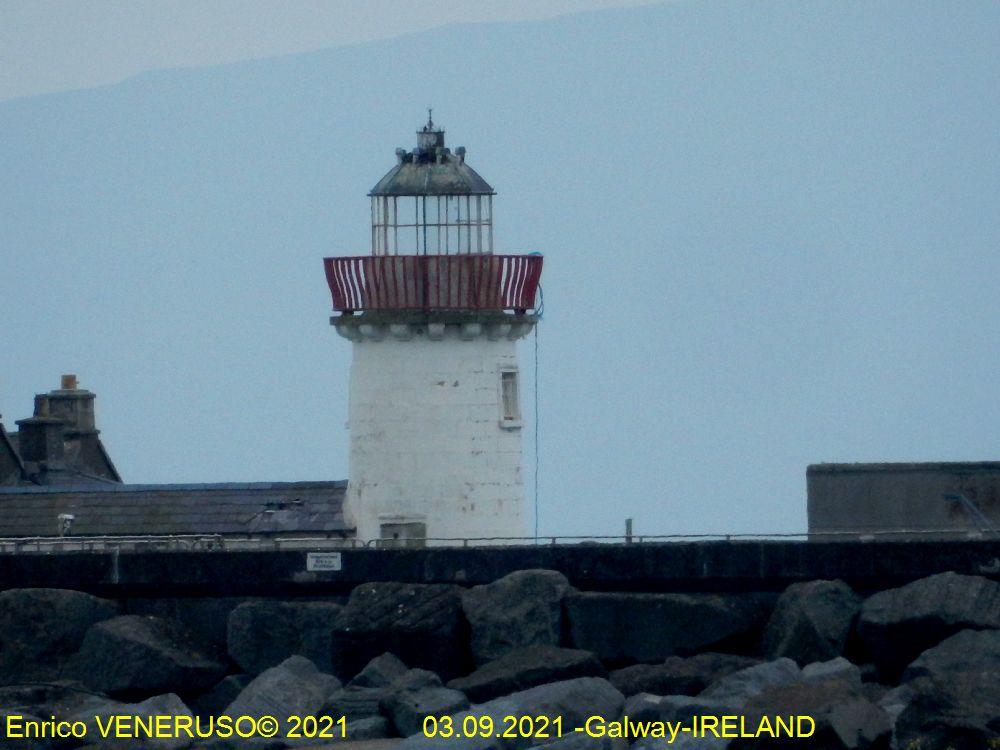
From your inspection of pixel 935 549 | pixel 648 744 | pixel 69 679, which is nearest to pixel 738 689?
pixel 648 744

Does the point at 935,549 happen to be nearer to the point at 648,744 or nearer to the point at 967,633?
the point at 967,633

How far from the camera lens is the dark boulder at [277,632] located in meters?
15.6

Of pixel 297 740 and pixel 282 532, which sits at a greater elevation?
pixel 282 532

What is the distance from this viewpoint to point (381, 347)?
2153cm

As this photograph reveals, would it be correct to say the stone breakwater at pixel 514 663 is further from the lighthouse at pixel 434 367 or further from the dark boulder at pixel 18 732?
the lighthouse at pixel 434 367

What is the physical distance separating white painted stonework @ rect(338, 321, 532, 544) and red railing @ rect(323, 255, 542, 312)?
0.23 meters

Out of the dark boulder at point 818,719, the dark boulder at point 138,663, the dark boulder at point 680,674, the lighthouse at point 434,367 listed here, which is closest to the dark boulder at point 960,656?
the dark boulder at point 818,719

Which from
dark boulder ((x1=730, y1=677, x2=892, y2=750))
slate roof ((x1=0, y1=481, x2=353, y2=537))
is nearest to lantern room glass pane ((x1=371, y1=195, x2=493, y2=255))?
slate roof ((x1=0, y1=481, x2=353, y2=537))

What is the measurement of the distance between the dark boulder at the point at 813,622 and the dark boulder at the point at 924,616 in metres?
0.15

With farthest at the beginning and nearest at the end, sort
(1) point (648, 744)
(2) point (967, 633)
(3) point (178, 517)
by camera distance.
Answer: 1. (3) point (178, 517)
2. (2) point (967, 633)
3. (1) point (648, 744)

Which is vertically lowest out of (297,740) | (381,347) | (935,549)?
(297,740)

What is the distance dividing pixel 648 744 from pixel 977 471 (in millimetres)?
6126

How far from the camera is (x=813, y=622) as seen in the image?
1456 centimetres

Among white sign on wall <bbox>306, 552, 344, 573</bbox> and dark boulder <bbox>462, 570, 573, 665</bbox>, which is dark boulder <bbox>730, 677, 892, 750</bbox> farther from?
white sign on wall <bbox>306, 552, 344, 573</bbox>
